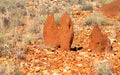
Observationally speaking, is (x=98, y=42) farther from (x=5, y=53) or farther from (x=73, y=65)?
(x=5, y=53)

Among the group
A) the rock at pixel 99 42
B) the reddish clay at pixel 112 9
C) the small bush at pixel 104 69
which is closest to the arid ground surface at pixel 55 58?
the small bush at pixel 104 69

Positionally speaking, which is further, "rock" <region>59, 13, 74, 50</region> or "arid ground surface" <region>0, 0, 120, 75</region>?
"rock" <region>59, 13, 74, 50</region>

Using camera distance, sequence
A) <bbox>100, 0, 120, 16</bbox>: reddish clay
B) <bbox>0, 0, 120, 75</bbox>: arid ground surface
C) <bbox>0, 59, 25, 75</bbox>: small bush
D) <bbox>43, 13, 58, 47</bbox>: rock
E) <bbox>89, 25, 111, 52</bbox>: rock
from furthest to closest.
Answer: <bbox>100, 0, 120, 16</bbox>: reddish clay < <bbox>43, 13, 58, 47</bbox>: rock < <bbox>89, 25, 111, 52</bbox>: rock < <bbox>0, 0, 120, 75</bbox>: arid ground surface < <bbox>0, 59, 25, 75</bbox>: small bush

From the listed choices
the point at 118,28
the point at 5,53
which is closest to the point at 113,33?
the point at 118,28

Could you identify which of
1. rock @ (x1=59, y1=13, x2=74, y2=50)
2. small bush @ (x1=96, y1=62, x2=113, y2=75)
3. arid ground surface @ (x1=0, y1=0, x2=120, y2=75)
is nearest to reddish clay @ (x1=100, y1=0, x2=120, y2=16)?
arid ground surface @ (x1=0, y1=0, x2=120, y2=75)

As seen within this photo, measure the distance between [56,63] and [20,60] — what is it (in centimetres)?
75

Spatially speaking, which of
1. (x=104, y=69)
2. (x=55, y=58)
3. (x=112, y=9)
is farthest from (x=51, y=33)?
(x=112, y=9)

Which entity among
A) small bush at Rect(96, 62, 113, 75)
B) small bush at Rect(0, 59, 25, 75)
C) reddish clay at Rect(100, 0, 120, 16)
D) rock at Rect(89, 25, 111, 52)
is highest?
reddish clay at Rect(100, 0, 120, 16)

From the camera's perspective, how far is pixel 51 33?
8719 millimetres

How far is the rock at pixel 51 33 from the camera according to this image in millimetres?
8648

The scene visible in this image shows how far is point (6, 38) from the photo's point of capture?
28.5 feet

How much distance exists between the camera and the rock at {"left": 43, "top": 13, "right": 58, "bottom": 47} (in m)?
8.65

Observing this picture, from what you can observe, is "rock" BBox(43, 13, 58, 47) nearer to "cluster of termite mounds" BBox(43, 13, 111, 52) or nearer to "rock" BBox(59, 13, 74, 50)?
"cluster of termite mounds" BBox(43, 13, 111, 52)

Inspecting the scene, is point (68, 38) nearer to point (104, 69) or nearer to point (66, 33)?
point (66, 33)
